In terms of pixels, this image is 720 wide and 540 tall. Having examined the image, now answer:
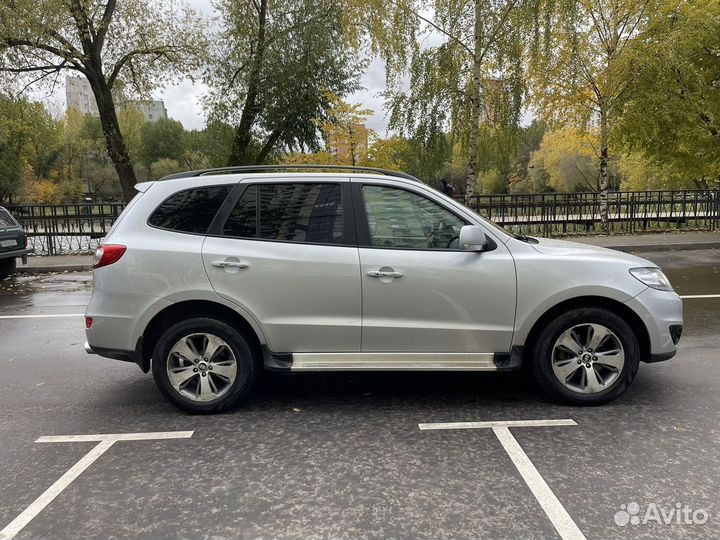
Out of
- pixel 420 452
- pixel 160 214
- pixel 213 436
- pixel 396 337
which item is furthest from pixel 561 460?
pixel 160 214

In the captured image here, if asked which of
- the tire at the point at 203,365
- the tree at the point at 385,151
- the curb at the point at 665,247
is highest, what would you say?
the tree at the point at 385,151

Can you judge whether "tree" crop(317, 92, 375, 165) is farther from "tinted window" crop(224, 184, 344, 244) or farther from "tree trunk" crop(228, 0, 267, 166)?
"tinted window" crop(224, 184, 344, 244)

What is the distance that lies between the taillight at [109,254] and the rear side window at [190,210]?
1.01 ft

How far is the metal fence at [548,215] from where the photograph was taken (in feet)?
58.8

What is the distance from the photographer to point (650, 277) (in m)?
4.31

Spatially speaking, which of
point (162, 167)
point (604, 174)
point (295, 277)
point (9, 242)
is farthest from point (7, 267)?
point (162, 167)

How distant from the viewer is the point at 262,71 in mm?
18797

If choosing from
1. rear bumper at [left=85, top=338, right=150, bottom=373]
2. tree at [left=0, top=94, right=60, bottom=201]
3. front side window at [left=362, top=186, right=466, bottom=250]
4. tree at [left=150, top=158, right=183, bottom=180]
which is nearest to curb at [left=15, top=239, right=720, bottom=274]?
rear bumper at [left=85, top=338, right=150, bottom=373]

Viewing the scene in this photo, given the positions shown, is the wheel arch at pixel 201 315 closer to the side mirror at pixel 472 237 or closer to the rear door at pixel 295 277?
the rear door at pixel 295 277

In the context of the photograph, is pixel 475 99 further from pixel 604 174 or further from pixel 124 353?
pixel 124 353

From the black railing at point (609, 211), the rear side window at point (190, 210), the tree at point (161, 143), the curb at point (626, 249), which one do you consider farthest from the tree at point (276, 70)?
the tree at point (161, 143)

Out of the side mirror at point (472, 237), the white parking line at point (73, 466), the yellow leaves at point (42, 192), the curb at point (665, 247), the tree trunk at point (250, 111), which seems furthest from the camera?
the yellow leaves at point (42, 192)

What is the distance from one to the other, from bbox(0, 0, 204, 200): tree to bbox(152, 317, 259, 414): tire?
15803 mm

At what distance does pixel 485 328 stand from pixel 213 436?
6.94ft
